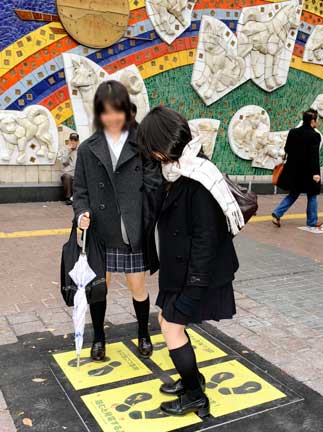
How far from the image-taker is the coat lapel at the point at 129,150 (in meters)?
3.00

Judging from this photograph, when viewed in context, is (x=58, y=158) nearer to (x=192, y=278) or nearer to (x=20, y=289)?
(x=20, y=289)

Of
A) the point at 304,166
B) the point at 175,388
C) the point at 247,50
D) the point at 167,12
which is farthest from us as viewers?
the point at 247,50

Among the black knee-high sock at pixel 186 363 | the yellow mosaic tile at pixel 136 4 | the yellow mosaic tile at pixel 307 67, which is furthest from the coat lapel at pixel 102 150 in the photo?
the yellow mosaic tile at pixel 307 67

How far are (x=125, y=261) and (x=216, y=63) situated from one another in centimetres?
826

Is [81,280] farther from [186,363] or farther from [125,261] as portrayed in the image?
[186,363]

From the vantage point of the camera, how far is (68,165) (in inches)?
366

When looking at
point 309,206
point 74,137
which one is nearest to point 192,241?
point 309,206

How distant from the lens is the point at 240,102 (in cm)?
1109

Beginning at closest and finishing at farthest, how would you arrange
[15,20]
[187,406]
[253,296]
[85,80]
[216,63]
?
[187,406] < [253,296] < [15,20] < [85,80] < [216,63]

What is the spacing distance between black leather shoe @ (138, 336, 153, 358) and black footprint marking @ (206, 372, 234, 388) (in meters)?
0.50

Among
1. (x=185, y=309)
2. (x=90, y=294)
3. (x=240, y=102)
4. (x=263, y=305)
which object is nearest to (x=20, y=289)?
(x=90, y=294)

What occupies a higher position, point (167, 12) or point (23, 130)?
point (167, 12)

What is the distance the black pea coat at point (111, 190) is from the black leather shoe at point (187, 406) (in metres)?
0.93

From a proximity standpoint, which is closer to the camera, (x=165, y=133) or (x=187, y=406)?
(x=165, y=133)
